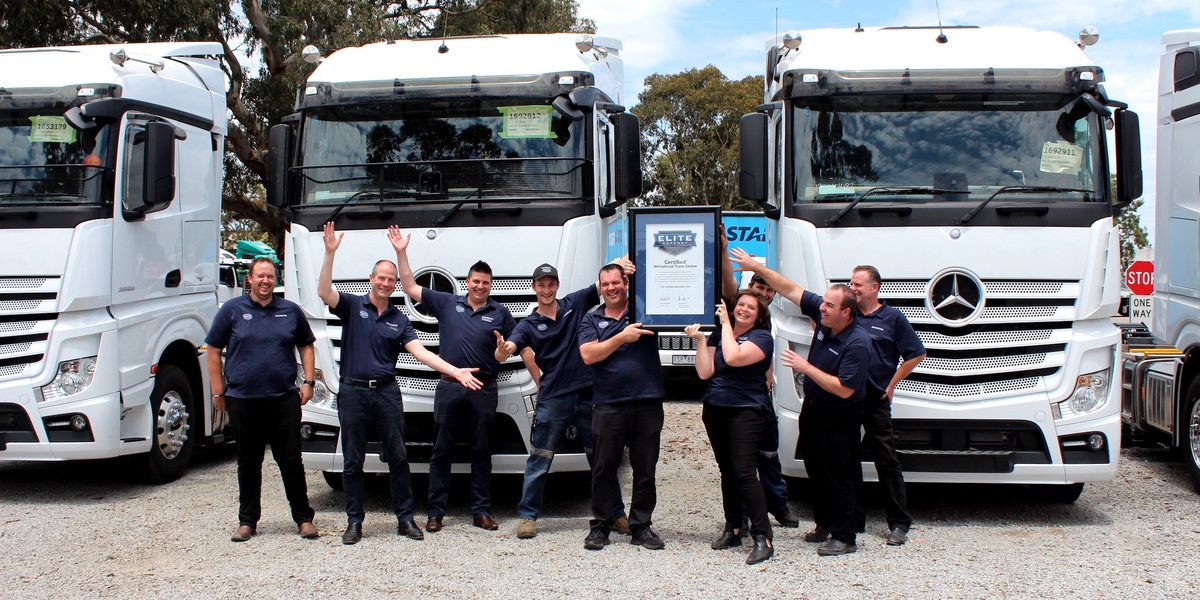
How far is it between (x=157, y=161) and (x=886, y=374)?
5460mm

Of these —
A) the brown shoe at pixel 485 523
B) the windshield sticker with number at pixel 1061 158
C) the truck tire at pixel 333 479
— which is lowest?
the brown shoe at pixel 485 523

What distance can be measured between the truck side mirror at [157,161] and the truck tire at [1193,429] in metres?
8.00

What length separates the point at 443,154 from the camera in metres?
7.35

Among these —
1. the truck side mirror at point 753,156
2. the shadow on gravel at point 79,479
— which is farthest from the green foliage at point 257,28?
the truck side mirror at point 753,156

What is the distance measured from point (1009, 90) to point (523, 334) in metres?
3.53

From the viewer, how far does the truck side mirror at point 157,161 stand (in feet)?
25.9

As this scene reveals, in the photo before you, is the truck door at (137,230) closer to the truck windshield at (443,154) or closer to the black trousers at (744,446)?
the truck windshield at (443,154)

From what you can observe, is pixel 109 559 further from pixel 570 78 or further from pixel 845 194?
pixel 845 194

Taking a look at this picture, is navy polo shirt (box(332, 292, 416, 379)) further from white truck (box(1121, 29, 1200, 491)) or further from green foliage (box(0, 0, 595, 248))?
green foliage (box(0, 0, 595, 248))

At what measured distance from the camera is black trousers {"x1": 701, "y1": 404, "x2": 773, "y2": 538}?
617 cm

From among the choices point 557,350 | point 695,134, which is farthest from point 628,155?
point 695,134

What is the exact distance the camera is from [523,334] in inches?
269

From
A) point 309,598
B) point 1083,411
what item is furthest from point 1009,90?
point 309,598

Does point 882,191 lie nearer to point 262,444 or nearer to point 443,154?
point 443,154
